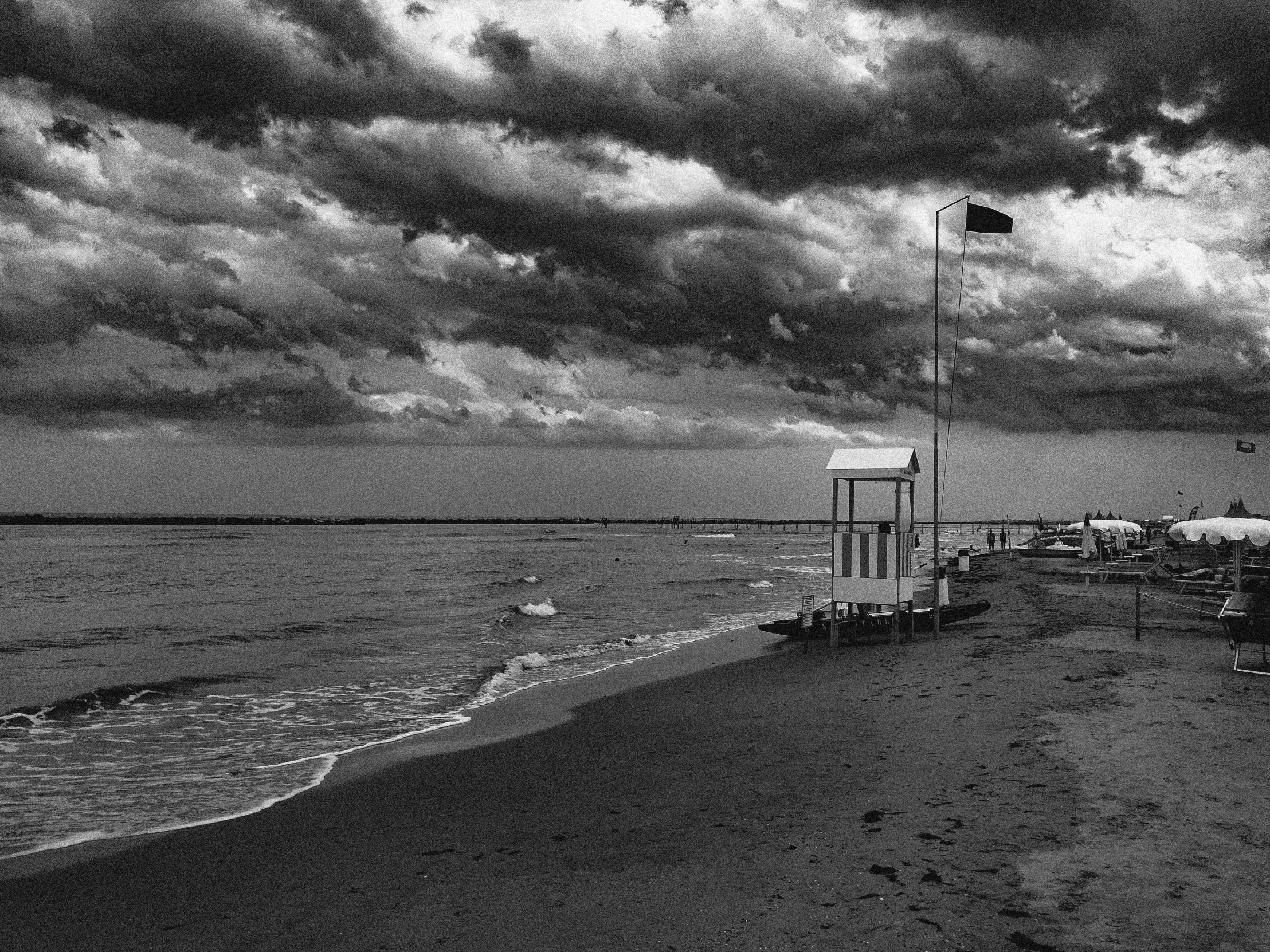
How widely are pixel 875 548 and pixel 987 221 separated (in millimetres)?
8266

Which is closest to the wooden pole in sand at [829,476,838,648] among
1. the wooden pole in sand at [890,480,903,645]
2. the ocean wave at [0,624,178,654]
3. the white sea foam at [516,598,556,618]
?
the wooden pole in sand at [890,480,903,645]

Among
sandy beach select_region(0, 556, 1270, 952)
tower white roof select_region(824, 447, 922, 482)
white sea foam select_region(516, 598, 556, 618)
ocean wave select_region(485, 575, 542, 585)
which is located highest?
tower white roof select_region(824, 447, 922, 482)

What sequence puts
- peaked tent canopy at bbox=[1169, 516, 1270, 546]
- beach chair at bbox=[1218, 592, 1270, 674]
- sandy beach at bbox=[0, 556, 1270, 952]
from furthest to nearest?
peaked tent canopy at bbox=[1169, 516, 1270, 546] → beach chair at bbox=[1218, 592, 1270, 674] → sandy beach at bbox=[0, 556, 1270, 952]

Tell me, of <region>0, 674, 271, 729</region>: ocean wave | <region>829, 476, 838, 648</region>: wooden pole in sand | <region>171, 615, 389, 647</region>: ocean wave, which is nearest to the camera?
<region>0, 674, 271, 729</region>: ocean wave

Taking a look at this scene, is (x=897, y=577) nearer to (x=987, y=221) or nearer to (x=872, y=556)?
(x=872, y=556)

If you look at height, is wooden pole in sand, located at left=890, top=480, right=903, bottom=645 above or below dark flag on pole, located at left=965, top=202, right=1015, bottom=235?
below

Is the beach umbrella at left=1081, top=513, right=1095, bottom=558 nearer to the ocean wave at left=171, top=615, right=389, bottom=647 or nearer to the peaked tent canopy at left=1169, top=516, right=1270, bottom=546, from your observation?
the peaked tent canopy at left=1169, top=516, right=1270, bottom=546

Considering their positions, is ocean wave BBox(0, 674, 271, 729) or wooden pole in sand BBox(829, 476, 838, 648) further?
wooden pole in sand BBox(829, 476, 838, 648)

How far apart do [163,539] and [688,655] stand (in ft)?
345

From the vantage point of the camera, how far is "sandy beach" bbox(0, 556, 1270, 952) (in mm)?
4930

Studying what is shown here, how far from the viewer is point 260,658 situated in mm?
20172

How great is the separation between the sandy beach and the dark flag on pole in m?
10.9

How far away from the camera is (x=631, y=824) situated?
23.1 feet

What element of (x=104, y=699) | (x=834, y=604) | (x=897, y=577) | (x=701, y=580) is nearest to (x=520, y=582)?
(x=701, y=580)
